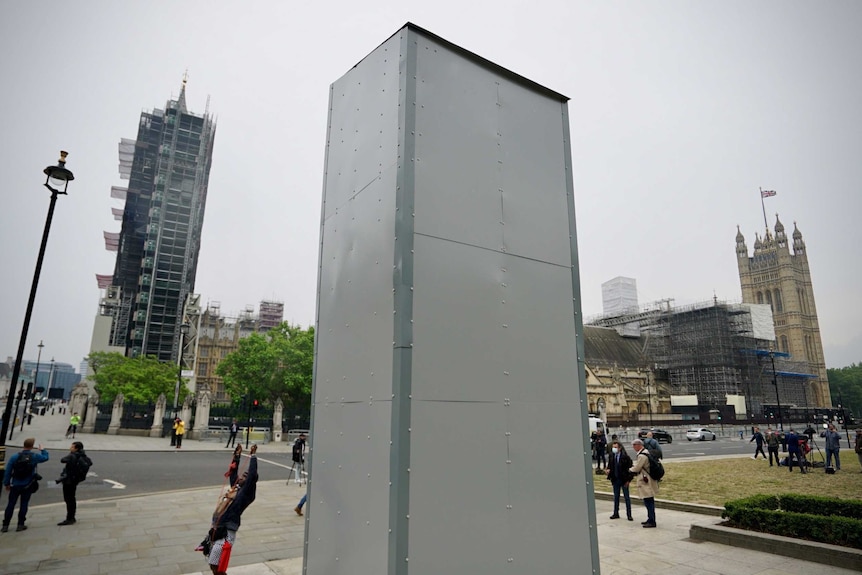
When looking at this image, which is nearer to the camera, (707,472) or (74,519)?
(74,519)

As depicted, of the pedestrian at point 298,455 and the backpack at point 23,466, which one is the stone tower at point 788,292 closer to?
the pedestrian at point 298,455

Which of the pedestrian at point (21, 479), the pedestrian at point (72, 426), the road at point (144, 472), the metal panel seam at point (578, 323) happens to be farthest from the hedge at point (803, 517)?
the pedestrian at point (72, 426)

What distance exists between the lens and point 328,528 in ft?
13.7

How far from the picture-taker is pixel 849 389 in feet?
332

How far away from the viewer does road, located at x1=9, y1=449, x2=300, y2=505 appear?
13.3 meters

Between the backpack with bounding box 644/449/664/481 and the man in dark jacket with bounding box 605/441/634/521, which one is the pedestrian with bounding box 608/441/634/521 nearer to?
the man in dark jacket with bounding box 605/441/634/521

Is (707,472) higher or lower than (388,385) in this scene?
lower

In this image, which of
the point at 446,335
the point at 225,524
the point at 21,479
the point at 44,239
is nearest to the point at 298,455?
the point at 21,479

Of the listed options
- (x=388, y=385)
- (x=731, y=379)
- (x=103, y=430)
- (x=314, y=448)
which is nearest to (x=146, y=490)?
(x=314, y=448)

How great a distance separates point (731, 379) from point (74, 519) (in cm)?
7573

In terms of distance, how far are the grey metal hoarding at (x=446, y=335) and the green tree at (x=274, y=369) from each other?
38.7 meters

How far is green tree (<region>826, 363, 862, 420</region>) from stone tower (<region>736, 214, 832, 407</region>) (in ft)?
24.4

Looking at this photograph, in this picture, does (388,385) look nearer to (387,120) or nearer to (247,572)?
(387,120)

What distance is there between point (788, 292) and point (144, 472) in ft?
381
